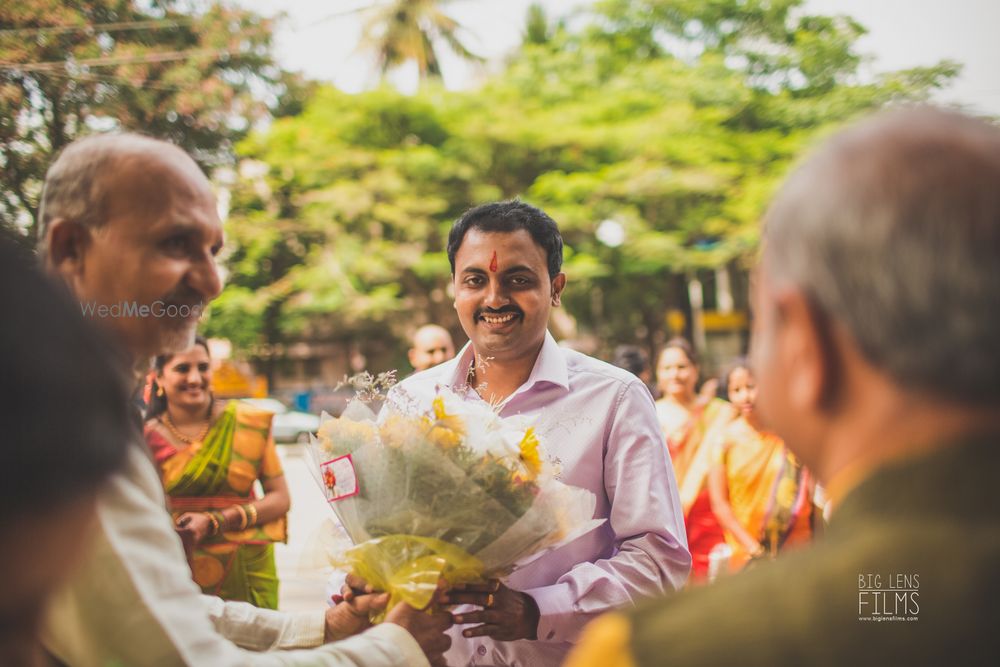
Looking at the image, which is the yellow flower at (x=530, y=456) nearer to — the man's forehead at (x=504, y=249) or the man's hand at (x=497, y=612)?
the man's hand at (x=497, y=612)

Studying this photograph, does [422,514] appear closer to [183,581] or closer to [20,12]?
[183,581]

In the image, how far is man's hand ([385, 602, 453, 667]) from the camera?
5.08ft

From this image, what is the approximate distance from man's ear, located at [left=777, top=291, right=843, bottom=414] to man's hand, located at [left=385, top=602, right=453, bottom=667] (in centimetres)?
98

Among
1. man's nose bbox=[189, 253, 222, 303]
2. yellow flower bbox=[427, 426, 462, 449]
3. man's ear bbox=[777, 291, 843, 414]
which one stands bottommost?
yellow flower bbox=[427, 426, 462, 449]

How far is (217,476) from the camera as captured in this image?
12.0 feet

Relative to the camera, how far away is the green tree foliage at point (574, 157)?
13.9m

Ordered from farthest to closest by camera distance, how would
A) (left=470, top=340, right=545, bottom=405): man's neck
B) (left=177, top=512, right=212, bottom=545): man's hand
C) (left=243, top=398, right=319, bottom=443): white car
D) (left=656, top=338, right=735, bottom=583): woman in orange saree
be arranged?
(left=243, top=398, right=319, bottom=443): white car
(left=656, top=338, right=735, bottom=583): woman in orange saree
(left=177, top=512, right=212, bottom=545): man's hand
(left=470, top=340, right=545, bottom=405): man's neck

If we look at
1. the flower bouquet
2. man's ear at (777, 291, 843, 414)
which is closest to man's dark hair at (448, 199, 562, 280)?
the flower bouquet

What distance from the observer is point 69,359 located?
0.71m

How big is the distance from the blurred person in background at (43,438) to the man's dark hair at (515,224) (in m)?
1.66

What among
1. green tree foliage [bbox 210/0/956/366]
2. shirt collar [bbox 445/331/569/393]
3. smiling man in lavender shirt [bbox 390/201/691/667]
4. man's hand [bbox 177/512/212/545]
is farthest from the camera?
green tree foliage [bbox 210/0/956/366]

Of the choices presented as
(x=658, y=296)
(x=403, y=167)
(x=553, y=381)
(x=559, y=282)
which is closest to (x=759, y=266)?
(x=553, y=381)

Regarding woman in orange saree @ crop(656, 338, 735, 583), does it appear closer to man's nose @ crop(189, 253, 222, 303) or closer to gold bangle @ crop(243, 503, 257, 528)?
gold bangle @ crop(243, 503, 257, 528)

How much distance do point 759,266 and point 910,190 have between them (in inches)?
8.4
